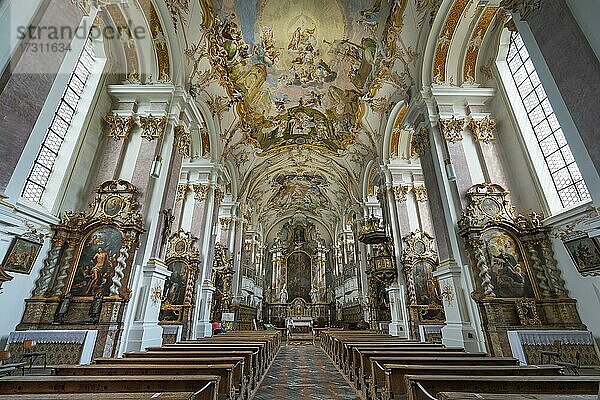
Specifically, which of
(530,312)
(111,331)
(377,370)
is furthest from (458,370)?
(111,331)

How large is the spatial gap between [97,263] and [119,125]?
3.68m

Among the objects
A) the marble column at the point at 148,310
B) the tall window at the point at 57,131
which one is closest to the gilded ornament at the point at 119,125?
the tall window at the point at 57,131

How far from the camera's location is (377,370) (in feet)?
13.1

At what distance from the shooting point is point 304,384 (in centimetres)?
588

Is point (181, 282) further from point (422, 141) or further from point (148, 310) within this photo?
point (422, 141)

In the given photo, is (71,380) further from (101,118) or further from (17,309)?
(101,118)

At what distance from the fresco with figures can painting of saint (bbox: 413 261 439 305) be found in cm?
655

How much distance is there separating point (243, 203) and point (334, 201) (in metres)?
8.34

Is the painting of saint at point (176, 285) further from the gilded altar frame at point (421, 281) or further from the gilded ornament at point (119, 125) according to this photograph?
the gilded altar frame at point (421, 281)

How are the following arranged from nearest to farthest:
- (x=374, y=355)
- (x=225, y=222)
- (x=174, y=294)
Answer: (x=374, y=355), (x=174, y=294), (x=225, y=222)

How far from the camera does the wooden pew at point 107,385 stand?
8.43 ft

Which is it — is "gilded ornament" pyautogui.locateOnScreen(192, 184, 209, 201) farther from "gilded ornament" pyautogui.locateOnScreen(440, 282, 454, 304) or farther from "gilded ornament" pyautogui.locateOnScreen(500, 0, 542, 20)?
"gilded ornament" pyautogui.locateOnScreen(500, 0, 542, 20)

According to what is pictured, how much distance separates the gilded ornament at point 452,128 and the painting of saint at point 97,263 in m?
8.24

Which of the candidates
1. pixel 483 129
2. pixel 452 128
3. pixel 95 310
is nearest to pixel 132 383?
pixel 95 310
